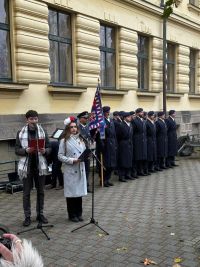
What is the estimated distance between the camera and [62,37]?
1088 cm

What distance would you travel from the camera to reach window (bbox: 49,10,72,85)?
10.6 meters

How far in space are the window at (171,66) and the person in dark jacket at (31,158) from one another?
1135cm

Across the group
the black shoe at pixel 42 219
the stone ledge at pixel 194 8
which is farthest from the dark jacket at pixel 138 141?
the stone ledge at pixel 194 8

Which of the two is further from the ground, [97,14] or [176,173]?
[97,14]

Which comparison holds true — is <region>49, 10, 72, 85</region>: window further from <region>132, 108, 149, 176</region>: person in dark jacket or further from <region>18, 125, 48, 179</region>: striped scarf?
<region>18, 125, 48, 179</region>: striped scarf

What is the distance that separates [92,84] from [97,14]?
7.09 ft

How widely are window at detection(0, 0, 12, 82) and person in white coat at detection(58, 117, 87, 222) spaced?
3.52 meters

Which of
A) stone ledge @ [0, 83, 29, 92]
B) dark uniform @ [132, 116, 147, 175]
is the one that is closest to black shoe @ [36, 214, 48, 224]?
stone ledge @ [0, 83, 29, 92]

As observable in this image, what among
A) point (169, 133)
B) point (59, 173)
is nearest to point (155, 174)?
point (169, 133)

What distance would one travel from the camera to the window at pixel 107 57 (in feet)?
41.0

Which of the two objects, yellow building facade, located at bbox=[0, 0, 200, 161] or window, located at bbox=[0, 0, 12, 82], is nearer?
window, located at bbox=[0, 0, 12, 82]

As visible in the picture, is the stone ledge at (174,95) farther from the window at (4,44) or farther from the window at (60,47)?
the window at (4,44)

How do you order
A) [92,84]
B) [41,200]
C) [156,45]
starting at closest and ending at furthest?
1. [41,200]
2. [92,84]
3. [156,45]

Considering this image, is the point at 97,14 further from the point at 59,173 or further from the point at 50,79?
the point at 59,173
